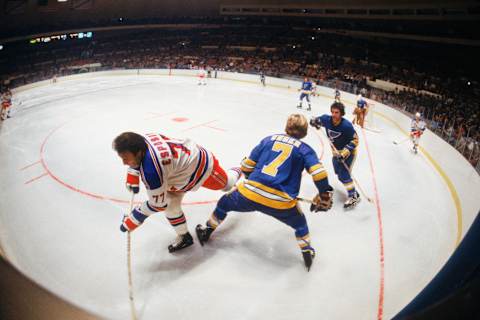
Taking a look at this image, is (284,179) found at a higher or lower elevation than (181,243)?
higher

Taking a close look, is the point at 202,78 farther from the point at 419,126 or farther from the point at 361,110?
the point at 419,126

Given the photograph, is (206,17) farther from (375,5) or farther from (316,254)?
(316,254)

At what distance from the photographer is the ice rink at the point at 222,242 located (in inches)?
129

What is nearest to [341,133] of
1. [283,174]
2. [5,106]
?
[283,174]

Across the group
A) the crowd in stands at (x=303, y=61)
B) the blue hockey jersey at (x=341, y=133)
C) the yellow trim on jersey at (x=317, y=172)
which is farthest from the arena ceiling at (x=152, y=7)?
the yellow trim on jersey at (x=317, y=172)

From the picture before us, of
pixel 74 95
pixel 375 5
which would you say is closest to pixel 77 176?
pixel 74 95

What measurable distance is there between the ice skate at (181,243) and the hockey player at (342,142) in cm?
270

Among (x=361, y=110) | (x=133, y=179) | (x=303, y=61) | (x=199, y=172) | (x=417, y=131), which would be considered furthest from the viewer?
(x=303, y=61)

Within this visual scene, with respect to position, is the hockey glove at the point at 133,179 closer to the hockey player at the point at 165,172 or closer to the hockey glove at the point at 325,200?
the hockey player at the point at 165,172

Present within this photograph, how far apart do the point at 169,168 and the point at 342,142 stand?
10.4 ft

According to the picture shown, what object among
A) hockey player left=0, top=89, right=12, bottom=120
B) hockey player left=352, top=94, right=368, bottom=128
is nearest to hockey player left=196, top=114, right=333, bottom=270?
hockey player left=352, top=94, right=368, bottom=128

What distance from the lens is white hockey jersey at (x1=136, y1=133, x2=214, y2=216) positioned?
312 cm

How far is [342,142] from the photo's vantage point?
5219 mm

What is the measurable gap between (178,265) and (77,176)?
3758mm
